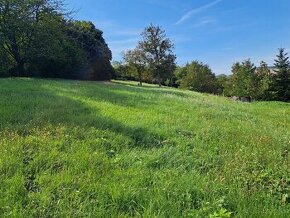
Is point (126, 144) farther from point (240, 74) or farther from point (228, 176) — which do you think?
point (240, 74)

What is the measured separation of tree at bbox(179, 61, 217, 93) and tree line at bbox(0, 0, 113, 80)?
119 feet

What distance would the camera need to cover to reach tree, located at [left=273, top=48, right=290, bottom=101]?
158 ft

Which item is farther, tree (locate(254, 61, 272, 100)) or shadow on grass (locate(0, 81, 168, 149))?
tree (locate(254, 61, 272, 100))

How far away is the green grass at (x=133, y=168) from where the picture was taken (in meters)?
3.87

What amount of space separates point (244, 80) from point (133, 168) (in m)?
54.5

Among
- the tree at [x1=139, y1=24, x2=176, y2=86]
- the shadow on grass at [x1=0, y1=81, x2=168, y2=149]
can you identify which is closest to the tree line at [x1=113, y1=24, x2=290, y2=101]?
the tree at [x1=139, y1=24, x2=176, y2=86]

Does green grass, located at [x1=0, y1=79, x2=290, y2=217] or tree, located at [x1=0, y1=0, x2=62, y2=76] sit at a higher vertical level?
tree, located at [x1=0, y1=0, x2=62, y2=76]

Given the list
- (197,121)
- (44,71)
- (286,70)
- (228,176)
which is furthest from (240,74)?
(228,176)

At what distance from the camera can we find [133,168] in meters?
4.85

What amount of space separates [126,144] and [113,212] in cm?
226

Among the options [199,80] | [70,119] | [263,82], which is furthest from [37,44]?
[199,80]

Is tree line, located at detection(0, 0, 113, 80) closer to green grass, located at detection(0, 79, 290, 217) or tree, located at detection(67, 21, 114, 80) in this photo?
tree, located at detection(67, 21, 114, 80)

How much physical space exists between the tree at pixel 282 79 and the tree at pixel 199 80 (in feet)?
67.8

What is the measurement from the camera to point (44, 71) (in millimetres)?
31781
